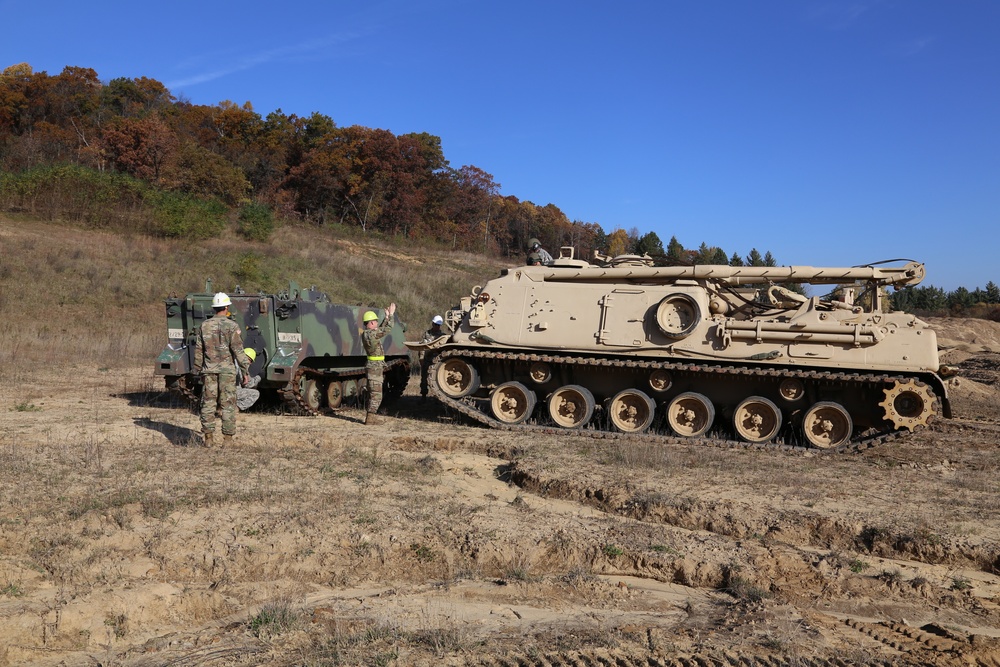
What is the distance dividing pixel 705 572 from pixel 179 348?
919 centimetres

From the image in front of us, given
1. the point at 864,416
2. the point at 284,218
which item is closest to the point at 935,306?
the point at 284,218

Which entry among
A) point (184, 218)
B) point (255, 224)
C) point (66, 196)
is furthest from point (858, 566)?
point (66, 196)

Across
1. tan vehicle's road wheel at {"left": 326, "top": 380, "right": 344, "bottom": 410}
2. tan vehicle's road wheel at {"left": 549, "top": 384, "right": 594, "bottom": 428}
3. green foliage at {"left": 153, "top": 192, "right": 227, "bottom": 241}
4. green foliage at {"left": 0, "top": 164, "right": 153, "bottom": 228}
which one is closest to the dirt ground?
tan vehicle's road wheel at {"left": 549, "top": 384, "right": 594, "bottom": 428}

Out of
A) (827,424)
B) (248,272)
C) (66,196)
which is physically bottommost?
(827,424)

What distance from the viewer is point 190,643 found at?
14.8ft

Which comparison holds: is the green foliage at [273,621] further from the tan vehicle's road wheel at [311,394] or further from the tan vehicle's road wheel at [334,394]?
the tan vehicle's road wheel at [334,394]

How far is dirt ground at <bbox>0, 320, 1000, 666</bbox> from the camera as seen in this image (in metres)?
4.45

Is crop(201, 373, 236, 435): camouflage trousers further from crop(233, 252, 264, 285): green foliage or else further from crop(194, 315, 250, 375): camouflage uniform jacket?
crop(233, 252, 264, 285): green foliage

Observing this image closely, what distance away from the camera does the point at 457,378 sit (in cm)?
1260

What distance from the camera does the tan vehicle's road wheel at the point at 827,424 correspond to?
1088cm

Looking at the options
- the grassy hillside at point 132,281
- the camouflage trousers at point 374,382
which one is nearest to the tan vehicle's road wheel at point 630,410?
the camouflage trousers at point 374,382

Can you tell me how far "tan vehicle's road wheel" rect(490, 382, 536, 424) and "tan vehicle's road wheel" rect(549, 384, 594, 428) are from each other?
36 cm

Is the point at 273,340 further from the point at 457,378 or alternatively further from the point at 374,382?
the point at 457,378

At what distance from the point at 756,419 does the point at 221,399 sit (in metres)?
7.34
